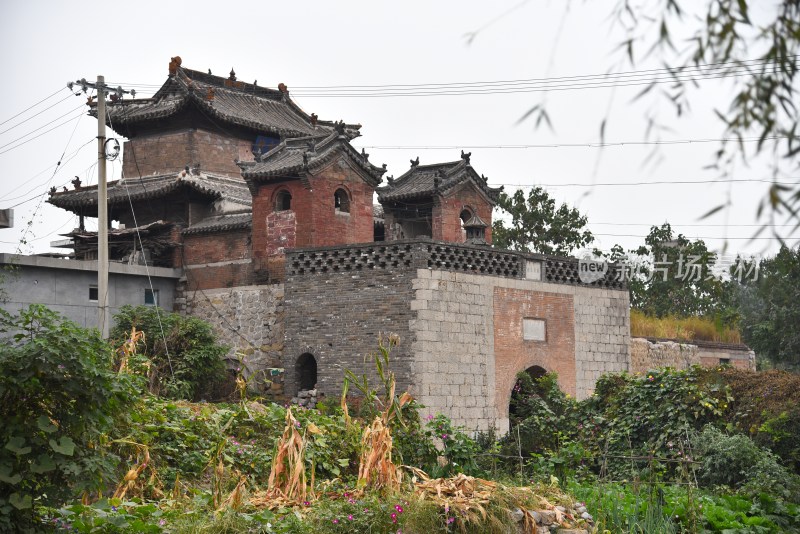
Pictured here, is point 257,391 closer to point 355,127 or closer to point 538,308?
point 538,308

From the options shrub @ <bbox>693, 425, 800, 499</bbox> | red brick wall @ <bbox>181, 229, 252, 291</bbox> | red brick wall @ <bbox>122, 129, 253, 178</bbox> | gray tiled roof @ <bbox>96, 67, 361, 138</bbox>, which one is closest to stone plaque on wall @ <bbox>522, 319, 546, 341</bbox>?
red brick wall @ <bbox>181, 229, 252, 291</bbox>

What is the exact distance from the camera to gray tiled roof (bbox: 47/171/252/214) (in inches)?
1006

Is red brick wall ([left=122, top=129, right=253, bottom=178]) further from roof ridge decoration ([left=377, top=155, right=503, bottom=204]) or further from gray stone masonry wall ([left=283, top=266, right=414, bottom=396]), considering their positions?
gray stone masonry wall ([left=283, top=266, right=414, bottom=396])

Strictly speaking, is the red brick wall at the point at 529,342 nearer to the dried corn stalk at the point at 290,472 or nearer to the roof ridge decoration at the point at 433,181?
the roof ridge decoration at the point at 433,181

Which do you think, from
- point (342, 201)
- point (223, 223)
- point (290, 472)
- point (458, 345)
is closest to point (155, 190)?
point (223, 223)

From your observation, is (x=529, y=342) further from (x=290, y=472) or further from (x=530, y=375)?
(x=290, y=472)

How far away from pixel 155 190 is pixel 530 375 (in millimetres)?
10486

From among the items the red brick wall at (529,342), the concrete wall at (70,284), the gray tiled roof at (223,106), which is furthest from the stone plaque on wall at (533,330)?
the concrete wall at (70,284)

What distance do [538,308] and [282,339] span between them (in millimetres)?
5898

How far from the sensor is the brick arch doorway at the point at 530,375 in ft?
73.0

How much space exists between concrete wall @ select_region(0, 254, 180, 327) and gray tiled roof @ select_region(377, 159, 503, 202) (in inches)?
239

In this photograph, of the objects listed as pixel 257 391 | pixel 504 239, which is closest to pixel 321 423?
pixel 257 391

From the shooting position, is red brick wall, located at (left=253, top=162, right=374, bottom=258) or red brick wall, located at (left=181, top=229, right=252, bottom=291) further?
red brick wall, located at (left=181, top=229, right=252, bottom=291)

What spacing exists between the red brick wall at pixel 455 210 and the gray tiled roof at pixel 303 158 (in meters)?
1.84
